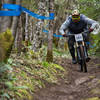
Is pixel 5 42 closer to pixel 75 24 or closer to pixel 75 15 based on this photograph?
pixel 75 15

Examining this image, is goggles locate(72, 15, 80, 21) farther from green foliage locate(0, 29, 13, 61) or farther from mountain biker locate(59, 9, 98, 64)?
green foliage locate(0, 29, 13, 61)

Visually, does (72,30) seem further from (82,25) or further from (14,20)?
(14,20)

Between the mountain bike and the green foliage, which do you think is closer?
the green foliage

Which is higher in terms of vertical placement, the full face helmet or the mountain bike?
the full face helmet

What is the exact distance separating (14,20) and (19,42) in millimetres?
3632

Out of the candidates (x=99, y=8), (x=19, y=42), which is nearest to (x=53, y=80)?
(x=19, y=42)

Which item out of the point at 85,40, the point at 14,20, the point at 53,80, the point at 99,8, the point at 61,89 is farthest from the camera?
the point at 99,8

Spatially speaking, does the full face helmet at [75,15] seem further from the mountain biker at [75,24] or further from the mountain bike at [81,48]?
the mountain bike at [81,48]

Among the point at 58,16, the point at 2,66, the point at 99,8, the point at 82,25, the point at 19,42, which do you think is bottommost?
the point at 2,66

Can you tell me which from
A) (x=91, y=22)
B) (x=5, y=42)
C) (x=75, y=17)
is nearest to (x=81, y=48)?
(x=91, y=22)

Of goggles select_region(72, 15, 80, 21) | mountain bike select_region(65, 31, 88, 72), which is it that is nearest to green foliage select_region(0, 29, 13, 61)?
mountain bike select_region(65, 31, 88, 72)

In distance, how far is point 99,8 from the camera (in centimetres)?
879

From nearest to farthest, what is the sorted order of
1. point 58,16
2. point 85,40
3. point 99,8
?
1. point 85,40
2. point 99,8
3. point 58,16

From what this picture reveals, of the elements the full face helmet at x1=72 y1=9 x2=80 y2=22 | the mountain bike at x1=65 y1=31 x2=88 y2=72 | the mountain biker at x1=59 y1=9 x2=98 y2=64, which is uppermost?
the full face helmet at x1=72 y1=9 x2=80 y2=22
